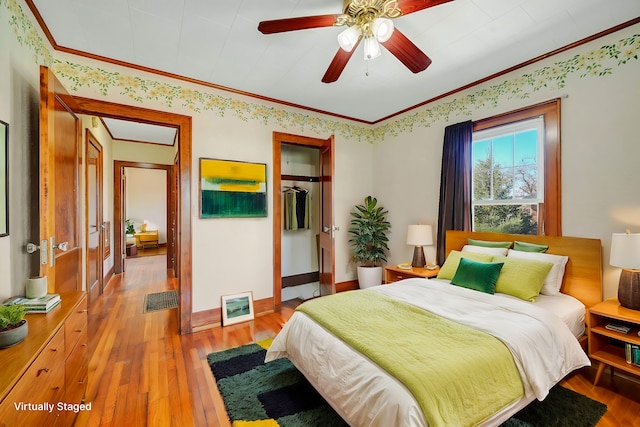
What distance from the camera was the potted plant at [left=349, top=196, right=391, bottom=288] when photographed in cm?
411

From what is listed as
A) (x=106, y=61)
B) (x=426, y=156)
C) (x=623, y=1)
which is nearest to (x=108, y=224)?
(x=106, y=61)

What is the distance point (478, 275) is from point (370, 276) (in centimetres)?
181

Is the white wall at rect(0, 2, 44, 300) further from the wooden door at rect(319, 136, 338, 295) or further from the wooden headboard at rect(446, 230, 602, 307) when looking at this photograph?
the wooden headboard at rect(446, 230, 602, 307)

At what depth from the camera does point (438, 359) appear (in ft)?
4.41

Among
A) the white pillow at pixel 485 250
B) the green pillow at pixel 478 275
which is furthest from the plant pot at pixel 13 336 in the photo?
the white pillow at pixel 485 250

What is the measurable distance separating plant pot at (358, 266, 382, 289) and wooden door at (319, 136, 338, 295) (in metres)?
0.57

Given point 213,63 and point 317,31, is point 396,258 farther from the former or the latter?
point 213,63

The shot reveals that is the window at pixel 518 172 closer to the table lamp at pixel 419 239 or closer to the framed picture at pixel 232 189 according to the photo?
the table lamp at pixel 419 239

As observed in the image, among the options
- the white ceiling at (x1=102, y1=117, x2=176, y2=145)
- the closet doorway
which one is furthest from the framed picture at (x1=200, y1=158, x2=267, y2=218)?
the white ceiling at (x1=102, y1=117, x2=176, y2=145)

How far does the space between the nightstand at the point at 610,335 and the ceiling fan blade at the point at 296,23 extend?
2.73 meters

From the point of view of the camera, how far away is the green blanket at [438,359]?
3.93ft

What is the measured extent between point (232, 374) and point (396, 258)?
2.78 metres

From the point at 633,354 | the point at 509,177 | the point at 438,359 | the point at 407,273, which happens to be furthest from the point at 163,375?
the point at 509,177

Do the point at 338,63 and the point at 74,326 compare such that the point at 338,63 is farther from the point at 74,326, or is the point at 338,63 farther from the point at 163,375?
the point at 163,375
